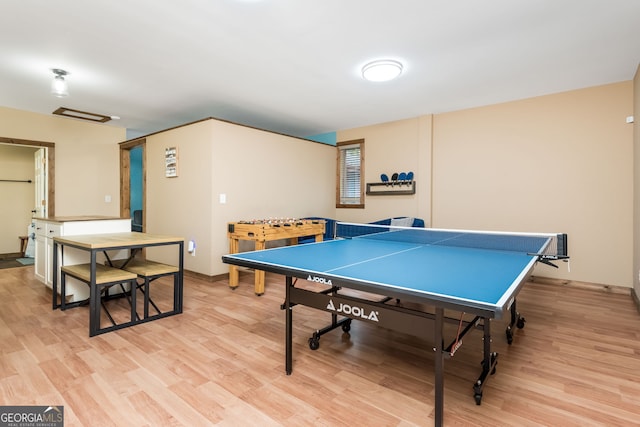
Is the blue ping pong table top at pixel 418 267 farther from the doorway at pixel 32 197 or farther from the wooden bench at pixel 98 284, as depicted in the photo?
the doorway at pixel 32 197

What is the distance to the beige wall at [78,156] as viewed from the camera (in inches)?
208

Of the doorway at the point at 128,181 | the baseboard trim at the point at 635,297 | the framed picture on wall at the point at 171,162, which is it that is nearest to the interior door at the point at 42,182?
the doorway at the point at 128,181


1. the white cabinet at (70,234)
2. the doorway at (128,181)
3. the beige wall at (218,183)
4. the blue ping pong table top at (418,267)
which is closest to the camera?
the blue ping pong table top at (418,267)

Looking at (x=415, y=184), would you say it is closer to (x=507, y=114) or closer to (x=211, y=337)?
(x=507, y=114)

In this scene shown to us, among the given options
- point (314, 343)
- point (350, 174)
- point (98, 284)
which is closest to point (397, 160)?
point (350, 174)

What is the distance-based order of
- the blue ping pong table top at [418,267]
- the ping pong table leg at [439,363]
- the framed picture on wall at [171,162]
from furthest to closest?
the framed picture on wall at [171,162], the ping pong table leg at [439,363], the blue ping pong table top at [418,267]

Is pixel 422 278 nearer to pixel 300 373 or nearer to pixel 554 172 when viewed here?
pixel 300 373

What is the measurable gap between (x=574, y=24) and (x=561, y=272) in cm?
320

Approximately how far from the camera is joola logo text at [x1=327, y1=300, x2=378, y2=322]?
1729 millimetres

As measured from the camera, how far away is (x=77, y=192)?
5.92m

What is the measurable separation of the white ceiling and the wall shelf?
4.56 ft

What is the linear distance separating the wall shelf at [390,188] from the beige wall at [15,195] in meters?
6.99

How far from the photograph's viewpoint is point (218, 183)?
4.60m

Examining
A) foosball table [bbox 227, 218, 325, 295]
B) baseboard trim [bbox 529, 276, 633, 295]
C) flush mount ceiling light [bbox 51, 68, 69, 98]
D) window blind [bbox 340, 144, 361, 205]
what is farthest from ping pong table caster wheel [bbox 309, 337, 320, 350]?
window blind [bbox 340, 144, 361, 205]
